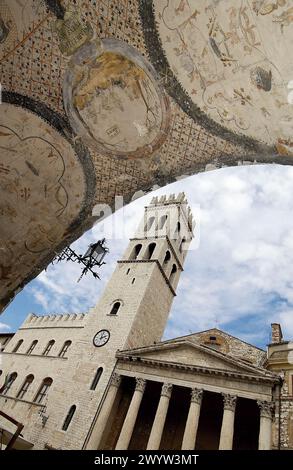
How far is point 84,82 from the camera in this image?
11.1ft

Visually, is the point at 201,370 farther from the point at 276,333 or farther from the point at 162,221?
the point at 162,221

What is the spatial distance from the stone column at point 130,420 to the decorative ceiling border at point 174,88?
59.7 ft

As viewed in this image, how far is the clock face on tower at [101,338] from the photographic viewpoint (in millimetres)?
21938

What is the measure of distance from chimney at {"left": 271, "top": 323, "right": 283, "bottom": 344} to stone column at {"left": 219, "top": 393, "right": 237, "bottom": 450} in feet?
20.2

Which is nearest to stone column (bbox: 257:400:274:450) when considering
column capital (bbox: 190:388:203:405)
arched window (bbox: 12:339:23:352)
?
column capital (bbox: 190:388:203:405)

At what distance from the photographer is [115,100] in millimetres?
3582

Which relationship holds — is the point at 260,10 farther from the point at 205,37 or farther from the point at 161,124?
the point at 161,124

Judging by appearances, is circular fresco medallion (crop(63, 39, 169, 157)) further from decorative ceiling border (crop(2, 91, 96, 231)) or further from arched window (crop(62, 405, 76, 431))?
arched window (crop(62, 405, 76, 431))

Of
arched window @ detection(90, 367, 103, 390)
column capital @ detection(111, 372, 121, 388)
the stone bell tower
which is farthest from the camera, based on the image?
arched window @ detection(90, 367, 103, 390)

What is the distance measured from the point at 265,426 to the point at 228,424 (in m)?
1.85

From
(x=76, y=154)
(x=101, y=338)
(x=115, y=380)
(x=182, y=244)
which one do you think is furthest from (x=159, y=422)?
(x=76, y=154)

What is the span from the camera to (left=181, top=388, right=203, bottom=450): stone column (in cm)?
1602

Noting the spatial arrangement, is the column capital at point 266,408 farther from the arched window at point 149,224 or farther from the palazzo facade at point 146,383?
the arched window at point 149,224

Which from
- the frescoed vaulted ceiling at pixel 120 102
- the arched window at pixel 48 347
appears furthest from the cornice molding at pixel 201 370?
the frescoed vaulted ceiling at pixel 120 102
